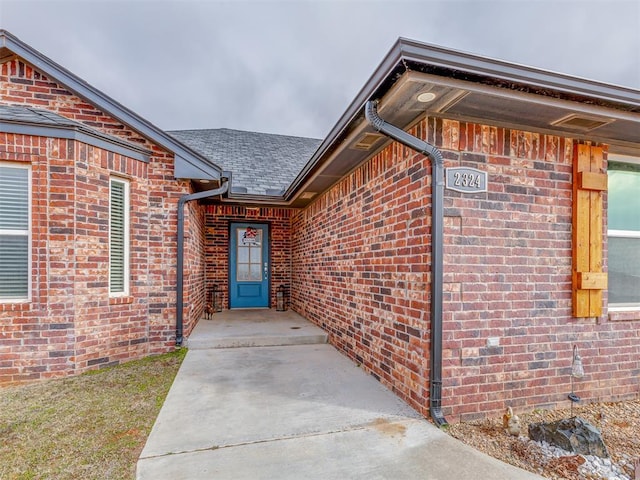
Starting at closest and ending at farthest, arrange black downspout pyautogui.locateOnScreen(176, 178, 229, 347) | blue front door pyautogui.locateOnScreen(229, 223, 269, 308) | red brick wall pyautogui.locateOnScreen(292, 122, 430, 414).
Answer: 1. red brick wall pyautogui.locateOnScreen(292, 122, 430, 414)
2. black downspout pyautogui.locateOnScreen(176, 178, 229, 347)
3. blue front door pyautogui.locateOnScreen(229, 223, 269, 308)

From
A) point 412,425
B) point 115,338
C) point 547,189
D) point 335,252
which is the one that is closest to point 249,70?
point 335,252

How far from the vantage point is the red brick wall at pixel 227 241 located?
837 centimetres

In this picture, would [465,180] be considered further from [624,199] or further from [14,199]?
[14,199]

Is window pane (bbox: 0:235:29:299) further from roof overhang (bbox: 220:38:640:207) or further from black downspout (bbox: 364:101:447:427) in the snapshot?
black downspout (bbox: 364:101:447:427)

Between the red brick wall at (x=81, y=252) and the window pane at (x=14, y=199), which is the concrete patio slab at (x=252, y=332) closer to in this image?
the red brick wall at (x=81, y=252)

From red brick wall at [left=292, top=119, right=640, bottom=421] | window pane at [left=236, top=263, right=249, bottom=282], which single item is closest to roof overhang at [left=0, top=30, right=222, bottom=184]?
red brick wall at [left=292, top=119, right=640, bottom=421]

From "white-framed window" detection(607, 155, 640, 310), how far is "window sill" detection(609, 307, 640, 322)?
0.05m

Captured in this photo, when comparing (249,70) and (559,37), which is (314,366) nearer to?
(559,37)

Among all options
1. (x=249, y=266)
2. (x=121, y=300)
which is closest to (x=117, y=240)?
(x=121, y=300)

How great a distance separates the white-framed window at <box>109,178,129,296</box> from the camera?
177 inches

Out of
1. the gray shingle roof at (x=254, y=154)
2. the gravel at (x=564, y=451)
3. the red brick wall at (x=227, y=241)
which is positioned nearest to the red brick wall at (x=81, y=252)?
the gray shingle roof at (x=254, y=154)

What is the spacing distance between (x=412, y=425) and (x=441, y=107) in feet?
8.73

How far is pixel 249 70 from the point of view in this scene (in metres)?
14.5

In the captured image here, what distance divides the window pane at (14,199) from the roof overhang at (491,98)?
3.77 meters
